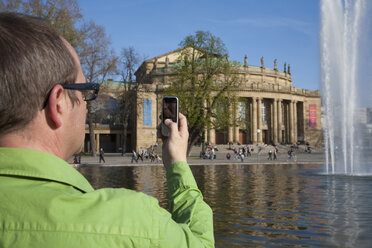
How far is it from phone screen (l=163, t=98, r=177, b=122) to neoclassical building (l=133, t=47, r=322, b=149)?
209 feet

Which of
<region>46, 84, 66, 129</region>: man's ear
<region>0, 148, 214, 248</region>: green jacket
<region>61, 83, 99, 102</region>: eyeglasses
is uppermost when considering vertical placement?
<region>61, 83, 99, 102</region>: eyeglasses

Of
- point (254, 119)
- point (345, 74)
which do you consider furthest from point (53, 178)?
point (254, 119)

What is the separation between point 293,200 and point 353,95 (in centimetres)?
1505

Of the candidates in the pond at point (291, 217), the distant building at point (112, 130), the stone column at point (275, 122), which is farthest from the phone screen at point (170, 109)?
the stone column at point (275, 122)

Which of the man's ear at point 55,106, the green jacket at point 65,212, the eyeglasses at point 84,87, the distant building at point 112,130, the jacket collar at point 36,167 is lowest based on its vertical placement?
the green jacket at point 65,212

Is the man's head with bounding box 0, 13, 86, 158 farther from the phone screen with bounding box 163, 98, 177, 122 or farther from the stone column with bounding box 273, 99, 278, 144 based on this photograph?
the stone column with bounding box 273, 99, 278, 144

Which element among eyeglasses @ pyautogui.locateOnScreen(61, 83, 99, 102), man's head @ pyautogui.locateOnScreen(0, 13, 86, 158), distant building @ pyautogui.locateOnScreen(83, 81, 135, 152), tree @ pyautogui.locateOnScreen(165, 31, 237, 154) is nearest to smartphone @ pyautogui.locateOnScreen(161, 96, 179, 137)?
eyeglasses @ pyautogui.locateOnScreen(61, 83, 99, 102)

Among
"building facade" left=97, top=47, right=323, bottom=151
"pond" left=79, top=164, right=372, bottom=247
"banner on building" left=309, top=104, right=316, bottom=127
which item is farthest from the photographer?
"banner on building" left=309, top=104, right=316, bottom=127

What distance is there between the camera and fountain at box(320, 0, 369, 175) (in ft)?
76.7

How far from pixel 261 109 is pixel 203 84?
36344 mm

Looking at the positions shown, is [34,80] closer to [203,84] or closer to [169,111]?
[169,111]

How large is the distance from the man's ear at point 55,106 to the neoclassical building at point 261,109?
64.7 metres

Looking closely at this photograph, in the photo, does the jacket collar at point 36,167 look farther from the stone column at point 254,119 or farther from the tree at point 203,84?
the stone column at point 254,119

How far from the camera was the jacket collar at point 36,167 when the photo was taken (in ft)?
3.96
